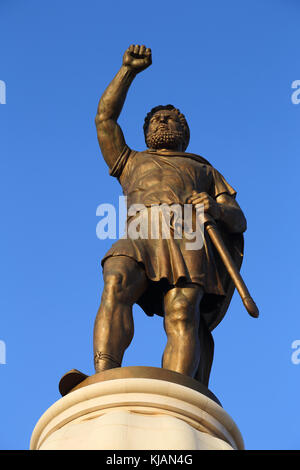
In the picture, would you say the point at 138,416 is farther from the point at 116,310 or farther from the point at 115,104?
the point at 115,104

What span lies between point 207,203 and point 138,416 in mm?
3490

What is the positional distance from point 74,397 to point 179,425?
109cm

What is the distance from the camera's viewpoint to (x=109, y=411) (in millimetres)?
7605

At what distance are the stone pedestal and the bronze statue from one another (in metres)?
0.82

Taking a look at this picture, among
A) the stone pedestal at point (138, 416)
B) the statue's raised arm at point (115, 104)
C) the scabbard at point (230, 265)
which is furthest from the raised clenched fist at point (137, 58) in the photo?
the stone pedestal at point (138, 416)

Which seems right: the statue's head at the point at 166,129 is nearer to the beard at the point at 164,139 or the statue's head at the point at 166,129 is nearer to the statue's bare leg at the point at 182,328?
the beard at the point at 164,139

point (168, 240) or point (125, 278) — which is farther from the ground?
point (168, 240)

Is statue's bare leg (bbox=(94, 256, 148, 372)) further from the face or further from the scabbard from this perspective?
the face

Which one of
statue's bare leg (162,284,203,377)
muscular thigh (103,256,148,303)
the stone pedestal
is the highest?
muscular thigh (103,256,148,303)

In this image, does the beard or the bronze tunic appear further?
the beard

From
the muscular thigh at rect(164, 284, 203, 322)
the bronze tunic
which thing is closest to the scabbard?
the bronze tunic

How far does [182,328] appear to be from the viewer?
9172 mm

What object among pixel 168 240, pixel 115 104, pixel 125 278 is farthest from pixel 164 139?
pixel 125 278

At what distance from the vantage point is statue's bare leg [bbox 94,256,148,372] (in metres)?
8.78
